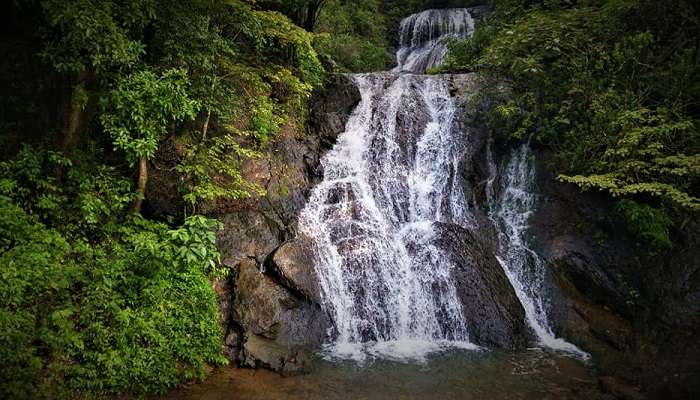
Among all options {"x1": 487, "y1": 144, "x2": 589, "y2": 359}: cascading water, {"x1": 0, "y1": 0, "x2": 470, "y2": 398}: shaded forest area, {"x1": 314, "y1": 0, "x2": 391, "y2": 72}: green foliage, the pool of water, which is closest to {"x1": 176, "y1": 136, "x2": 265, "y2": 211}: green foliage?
{"x1": 0, "y1": 0, "x2": 470, "y2": 398}: shaded forest area

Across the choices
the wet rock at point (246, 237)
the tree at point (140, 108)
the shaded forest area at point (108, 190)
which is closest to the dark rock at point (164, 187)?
the shaded forest area at point (108, 190)

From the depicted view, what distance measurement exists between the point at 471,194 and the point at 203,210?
697 cm

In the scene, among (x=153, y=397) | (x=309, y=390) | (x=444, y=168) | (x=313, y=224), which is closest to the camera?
(x=153, y=397)

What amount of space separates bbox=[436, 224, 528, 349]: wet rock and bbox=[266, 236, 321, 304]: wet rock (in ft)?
10.1

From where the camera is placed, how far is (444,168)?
1117cm

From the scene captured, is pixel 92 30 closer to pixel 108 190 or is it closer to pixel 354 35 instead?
pixel 108 190

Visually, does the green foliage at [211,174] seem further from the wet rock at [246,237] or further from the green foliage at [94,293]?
the green foliage at [94,293]

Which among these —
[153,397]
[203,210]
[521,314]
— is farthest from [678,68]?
[153,397]

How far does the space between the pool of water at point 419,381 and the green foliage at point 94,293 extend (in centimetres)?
57

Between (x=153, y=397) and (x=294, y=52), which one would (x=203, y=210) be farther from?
(x=294, y=52)

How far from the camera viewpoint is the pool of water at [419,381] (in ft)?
19.7

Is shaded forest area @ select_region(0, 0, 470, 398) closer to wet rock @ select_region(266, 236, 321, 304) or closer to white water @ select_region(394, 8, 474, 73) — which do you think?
wet rock @ select_region(266, 236, 321, 304)

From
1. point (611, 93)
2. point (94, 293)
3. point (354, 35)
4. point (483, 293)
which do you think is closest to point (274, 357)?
point (94, 293)

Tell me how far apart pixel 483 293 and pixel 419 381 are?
9.32 ft
